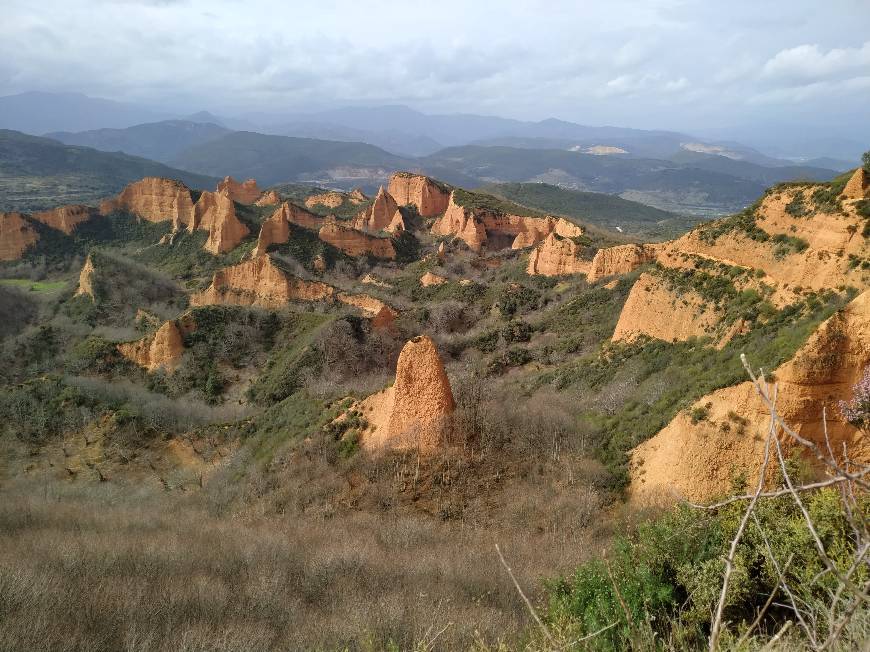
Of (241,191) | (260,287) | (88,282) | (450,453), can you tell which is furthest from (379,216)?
(450,453)

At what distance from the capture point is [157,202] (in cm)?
7306

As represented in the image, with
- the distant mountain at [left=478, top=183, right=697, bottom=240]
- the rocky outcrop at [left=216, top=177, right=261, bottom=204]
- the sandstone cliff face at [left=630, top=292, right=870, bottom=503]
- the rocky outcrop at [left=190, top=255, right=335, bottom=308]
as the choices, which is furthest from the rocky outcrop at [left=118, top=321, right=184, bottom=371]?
the distant mountain at [left=478, top=183, right=697, bottom=240]

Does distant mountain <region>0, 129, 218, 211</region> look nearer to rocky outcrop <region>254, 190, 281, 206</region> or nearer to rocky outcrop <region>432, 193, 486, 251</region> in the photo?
rocky outcrop <region>254, 190, 281, 206</region>

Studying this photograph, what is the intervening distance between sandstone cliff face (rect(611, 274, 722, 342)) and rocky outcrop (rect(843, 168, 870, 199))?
663 cm

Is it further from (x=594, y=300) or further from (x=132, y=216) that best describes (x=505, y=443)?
(x=132, y=216)

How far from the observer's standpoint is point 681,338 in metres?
23.8

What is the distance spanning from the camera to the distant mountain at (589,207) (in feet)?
372

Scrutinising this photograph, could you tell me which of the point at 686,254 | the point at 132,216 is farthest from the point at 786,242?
the point at 132,216

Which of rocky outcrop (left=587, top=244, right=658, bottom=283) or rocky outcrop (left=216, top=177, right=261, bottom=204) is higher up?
rocky outcrop (left=216, top=177, right=261, bottom=204)

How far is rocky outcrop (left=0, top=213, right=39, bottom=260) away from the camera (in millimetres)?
62812

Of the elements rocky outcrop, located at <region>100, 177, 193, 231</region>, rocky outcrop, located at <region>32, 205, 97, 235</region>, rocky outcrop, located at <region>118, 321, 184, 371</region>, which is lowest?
rocky outcrop, located at <region>118, 321, 184, 371</region>

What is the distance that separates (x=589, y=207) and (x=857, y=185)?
109138mm

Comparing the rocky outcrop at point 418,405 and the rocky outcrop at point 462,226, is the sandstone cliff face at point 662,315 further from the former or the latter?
the rocky outcrop at point 462,226

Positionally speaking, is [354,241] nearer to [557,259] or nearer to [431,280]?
[431,280]
